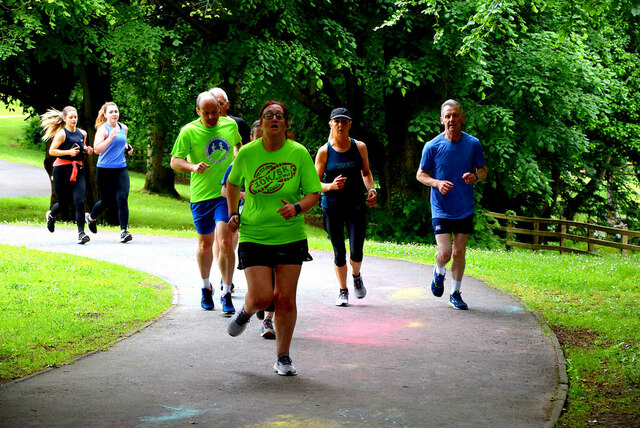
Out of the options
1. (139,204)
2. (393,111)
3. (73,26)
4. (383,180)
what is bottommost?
(139,204)

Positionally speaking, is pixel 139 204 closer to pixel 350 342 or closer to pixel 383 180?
pixel 383 180

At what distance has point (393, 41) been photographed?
19.8 m

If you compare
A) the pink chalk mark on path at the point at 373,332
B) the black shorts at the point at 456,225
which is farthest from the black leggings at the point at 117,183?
the pink chalk mark on path at the point at 373,332

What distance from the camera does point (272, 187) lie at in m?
6.04

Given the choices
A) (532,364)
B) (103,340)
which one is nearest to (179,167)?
(103,340)

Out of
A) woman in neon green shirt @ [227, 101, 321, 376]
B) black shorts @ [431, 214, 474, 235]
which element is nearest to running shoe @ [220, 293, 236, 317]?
woman in neon green shirt @ [227, 101, 321, 376]

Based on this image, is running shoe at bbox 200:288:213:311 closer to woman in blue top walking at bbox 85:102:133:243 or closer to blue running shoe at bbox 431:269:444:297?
blue running shoe at bbox 431:269:444:297

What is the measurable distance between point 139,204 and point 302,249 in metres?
29.8

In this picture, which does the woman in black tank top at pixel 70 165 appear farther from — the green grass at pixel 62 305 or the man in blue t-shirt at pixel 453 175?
the man in blue t-shirt at pixel 453 175

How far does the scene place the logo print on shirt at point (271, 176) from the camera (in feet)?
19.8

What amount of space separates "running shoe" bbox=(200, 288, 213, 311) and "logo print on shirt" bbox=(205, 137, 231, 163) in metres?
1.42

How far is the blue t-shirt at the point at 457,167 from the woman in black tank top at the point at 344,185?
0.78 metres

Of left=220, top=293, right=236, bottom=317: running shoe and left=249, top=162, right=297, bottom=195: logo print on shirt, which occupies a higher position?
left=249, top=162, right=297, bottom=195: logo print on shirt

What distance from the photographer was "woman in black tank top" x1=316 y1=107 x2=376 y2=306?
8859mm
